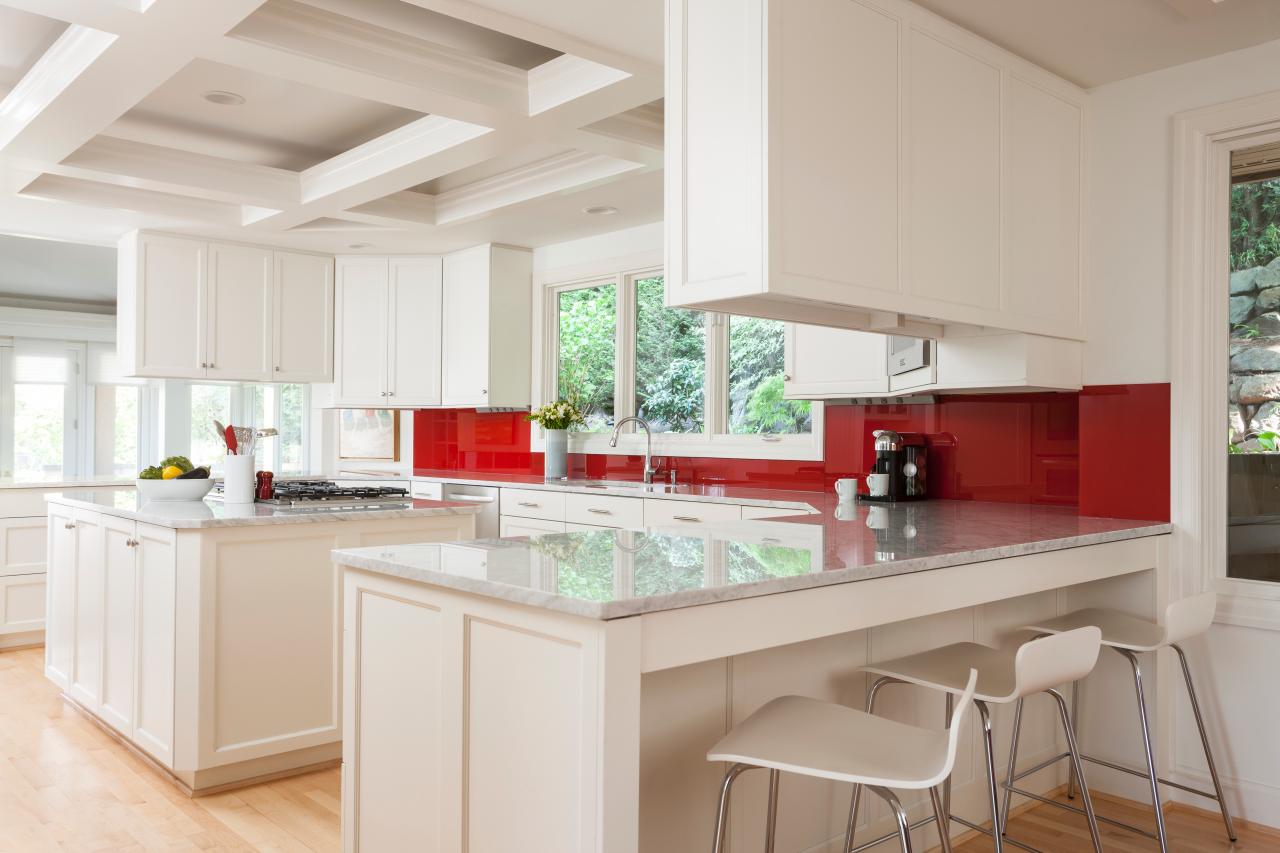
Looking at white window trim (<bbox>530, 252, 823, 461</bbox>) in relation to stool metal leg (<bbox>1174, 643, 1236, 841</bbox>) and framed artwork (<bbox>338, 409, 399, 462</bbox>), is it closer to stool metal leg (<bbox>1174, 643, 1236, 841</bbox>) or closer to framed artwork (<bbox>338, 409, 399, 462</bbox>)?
framed artwork (<bbox>338, 409, 399, 462</bbox>)

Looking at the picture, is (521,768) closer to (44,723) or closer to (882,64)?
(882,64)

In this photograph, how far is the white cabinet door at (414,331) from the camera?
5.78m

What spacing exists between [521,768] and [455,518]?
2.04 meters

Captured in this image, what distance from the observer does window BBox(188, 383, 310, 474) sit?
22.0 feet

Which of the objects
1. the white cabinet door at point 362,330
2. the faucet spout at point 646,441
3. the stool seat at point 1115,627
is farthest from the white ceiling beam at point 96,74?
the stool seat at point 1115,627

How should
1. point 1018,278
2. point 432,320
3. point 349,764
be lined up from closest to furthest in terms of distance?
1. point 349,764
2. point 1018,278
3. point 432,320

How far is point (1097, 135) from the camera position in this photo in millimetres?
3240

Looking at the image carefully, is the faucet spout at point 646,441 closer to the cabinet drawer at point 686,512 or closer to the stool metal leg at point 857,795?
the cabinet drawer at point 686,512

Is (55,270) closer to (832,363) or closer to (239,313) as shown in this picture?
(239,313)

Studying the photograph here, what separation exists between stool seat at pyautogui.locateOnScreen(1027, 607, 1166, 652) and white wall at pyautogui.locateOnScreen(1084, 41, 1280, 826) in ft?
1.14

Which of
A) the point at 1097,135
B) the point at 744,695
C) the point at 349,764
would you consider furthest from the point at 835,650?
the point at 1097,135

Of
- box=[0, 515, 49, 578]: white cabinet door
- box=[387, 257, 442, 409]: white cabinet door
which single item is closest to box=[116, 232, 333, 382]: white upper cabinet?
box=[387, 257, 442, 409]: white cabinet door

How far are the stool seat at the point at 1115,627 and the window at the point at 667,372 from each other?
1520mm

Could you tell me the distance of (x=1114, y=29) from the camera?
275cm
